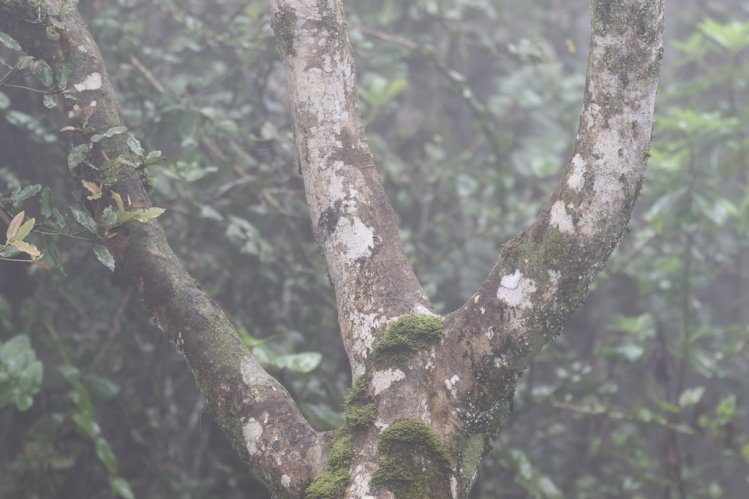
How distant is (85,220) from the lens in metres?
1.59

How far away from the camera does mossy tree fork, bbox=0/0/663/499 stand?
1.48m

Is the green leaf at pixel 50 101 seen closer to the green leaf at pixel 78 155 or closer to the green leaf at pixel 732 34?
the green leaf at pixel 78 155

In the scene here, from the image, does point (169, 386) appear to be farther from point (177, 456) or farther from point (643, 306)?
point (643, 306)

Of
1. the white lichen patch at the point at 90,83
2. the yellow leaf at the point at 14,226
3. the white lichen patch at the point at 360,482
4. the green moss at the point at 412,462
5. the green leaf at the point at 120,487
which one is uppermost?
the white lichen patch at the point at 90,83

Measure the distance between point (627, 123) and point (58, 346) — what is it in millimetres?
1991

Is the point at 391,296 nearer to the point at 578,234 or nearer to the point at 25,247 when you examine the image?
the point at 578,234

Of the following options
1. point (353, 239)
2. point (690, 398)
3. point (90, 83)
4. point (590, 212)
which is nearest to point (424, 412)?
point (353, 239)

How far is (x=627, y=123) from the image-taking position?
5.05 feet

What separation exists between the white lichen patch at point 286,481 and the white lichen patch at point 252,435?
87 mm

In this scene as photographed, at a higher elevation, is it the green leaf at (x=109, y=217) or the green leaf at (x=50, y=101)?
the green leaf at (x=50, y=101)

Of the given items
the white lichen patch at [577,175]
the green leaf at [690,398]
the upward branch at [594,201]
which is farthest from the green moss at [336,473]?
the green leaf at [690,398]

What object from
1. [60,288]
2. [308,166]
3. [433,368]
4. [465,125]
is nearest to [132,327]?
[60,288]

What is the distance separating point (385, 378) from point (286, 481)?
30 cm

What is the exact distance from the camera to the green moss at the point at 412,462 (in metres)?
1.39
